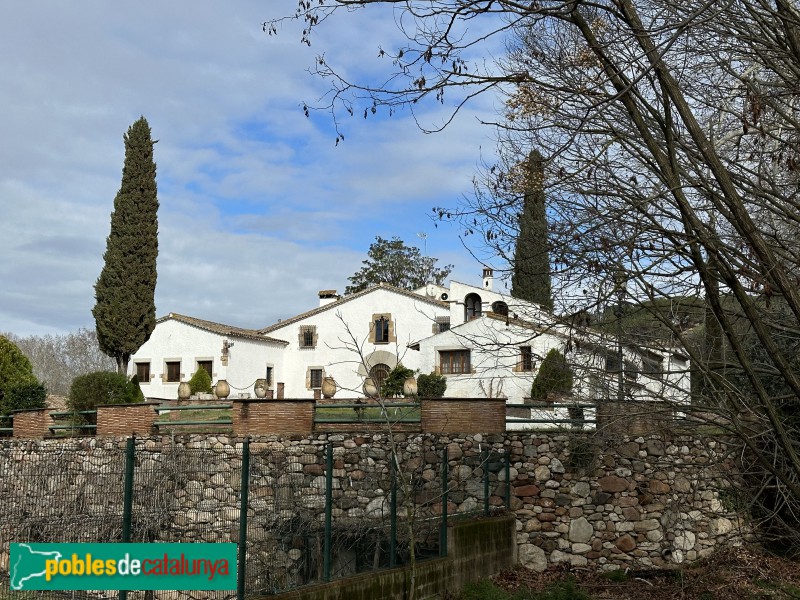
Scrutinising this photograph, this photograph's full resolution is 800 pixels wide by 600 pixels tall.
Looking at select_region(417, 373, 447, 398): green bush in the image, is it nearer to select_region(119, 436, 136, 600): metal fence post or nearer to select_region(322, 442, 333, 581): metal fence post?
select_region(322, 442, 333, 581): metal fence post

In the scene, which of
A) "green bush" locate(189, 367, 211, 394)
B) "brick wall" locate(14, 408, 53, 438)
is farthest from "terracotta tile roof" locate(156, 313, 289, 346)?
"brick wall" locate(14, 408, 53, 438)

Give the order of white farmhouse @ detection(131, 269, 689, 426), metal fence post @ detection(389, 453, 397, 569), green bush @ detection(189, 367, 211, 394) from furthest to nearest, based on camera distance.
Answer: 1. white farmhouse @ detection(131, 269, 689, 426)
2. green bush @ detection(189, 367, 211, 394)
3. metal fence post @ detection(389, 453, 397, 569)

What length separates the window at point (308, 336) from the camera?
129ft

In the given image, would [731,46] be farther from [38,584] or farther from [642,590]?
[642,590]

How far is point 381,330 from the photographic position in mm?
37281

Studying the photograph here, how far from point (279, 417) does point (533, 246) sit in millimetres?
9431

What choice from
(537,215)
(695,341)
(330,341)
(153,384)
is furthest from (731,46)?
(153,384)

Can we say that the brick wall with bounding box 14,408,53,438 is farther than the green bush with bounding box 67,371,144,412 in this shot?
No

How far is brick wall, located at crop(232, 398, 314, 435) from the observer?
53.0 ft

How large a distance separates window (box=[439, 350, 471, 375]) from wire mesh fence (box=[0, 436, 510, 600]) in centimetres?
1963

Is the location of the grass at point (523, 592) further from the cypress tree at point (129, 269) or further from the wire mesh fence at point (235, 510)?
the cypress tree at point (129, 269)

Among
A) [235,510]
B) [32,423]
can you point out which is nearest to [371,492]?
[235,510]

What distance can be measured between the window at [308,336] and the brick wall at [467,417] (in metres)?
24.2

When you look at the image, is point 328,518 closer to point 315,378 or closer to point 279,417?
point 279,417
